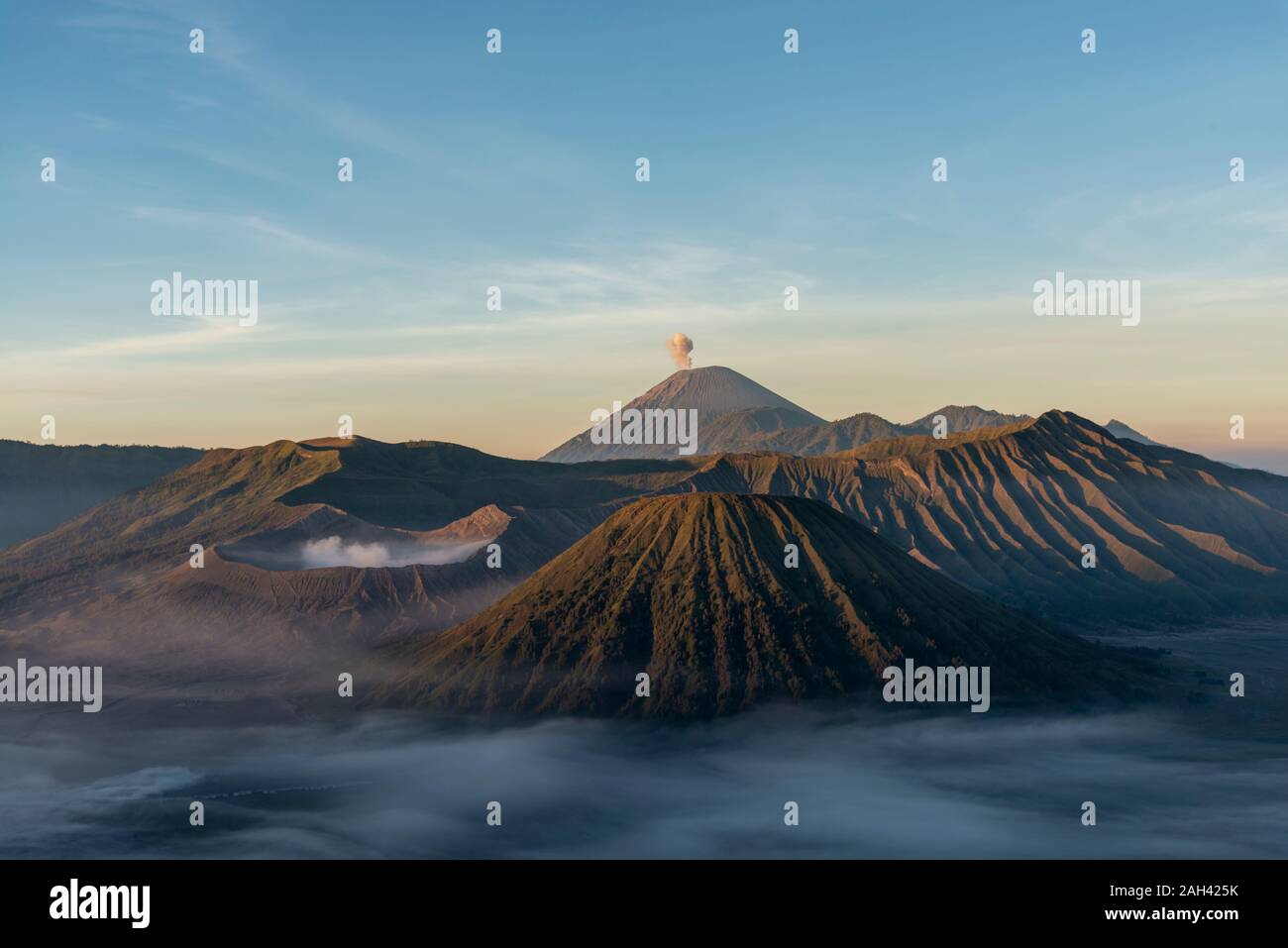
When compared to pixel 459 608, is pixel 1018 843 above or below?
below

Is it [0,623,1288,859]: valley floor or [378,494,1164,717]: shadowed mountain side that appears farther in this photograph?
[378,494,1164,717]: shadowed mountain side

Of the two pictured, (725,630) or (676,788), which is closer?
(676,788)

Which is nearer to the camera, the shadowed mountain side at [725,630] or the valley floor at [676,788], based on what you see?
the valley floor at [676,788]

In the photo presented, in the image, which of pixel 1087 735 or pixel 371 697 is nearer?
pixel 1087 735

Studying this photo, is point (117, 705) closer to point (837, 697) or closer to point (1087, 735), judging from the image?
point (837, 697)

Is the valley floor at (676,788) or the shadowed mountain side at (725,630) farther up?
the shadowed mountain side at (725,630)

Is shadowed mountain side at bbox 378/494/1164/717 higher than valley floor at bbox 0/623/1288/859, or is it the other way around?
shadowed mountain side at bbox 378/494/1164/717

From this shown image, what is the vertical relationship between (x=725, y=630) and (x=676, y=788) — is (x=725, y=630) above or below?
above

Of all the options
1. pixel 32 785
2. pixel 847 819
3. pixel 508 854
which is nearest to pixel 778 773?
pixel 847 819
